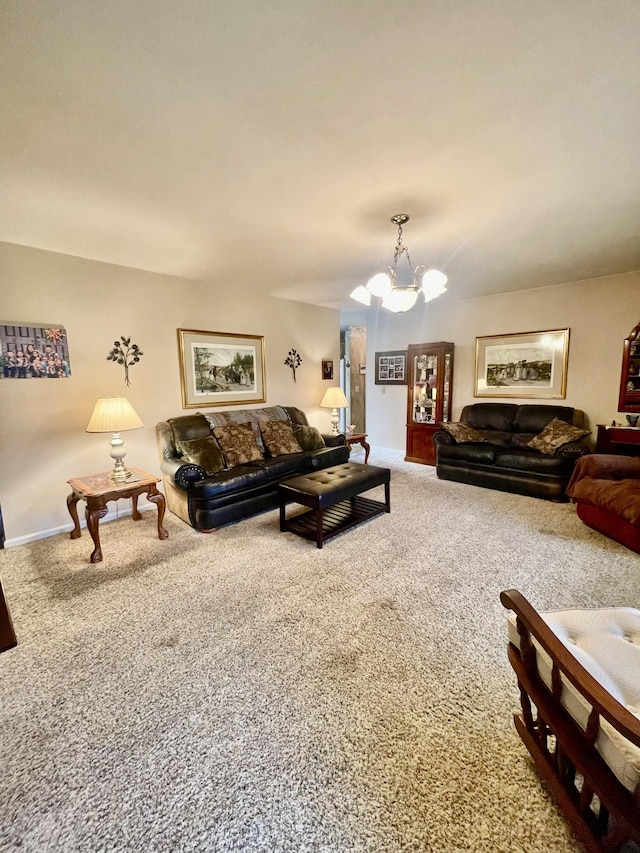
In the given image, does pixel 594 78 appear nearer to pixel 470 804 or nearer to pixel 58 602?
pixel 470 804

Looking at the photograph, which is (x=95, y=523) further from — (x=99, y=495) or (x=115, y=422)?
(x=115, y=422)

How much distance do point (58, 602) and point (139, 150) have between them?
8.78 ft

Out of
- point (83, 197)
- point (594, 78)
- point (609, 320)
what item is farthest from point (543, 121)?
point (609, 320)

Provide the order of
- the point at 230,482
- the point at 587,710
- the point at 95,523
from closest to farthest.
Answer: the point at 587,710
the point at 95,523
the point at 230,482

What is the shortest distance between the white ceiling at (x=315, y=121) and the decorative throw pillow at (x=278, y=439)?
208 centimetres

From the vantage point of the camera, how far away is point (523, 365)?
4.95 m

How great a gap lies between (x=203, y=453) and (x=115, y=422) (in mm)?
848

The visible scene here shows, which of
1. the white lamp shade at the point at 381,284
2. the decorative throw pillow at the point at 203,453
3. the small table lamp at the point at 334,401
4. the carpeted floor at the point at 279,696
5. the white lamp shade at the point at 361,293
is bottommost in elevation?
the carpeted floor at the point at 279,696

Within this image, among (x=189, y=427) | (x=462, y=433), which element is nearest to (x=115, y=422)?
(x=189, y=427)

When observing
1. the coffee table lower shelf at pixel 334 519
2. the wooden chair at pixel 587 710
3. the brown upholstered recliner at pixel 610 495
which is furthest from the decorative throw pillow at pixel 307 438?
the wooden chair at pixel 587 710

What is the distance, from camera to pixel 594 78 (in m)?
1.37

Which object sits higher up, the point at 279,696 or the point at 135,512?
the point at 135,512

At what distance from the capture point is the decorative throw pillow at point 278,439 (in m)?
4.20

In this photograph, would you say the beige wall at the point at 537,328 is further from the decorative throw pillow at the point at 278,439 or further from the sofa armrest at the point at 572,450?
the decorative throw pillow at the point at 278,439
